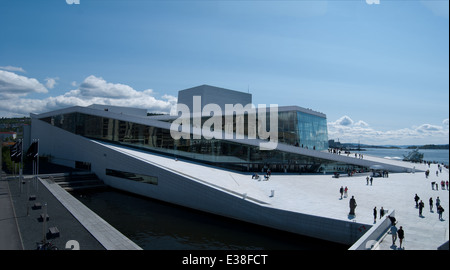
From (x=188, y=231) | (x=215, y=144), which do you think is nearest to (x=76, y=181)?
(x=215, y=144)

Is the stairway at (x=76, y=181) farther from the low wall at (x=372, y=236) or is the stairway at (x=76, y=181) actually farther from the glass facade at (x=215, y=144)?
the low wall at (x=372, y=236)

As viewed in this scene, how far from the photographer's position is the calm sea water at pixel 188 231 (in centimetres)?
1329

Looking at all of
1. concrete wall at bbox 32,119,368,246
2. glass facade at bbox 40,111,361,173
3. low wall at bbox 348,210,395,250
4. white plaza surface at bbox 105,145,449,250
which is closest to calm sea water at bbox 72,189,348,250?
concrete wall at bbox 32,119,368,246

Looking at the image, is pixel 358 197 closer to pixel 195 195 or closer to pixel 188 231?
pixel 195 195

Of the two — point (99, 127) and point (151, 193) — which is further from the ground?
point (99, 127)

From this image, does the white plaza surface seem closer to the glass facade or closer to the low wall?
the low wall

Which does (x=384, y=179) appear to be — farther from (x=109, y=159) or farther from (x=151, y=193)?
(x=109, y=159)

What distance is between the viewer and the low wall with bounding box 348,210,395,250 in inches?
386

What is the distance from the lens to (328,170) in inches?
1158

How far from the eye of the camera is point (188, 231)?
1502 cm

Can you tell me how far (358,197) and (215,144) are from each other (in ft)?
44.5

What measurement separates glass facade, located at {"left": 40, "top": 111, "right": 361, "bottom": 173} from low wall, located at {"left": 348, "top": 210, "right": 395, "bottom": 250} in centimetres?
1536
